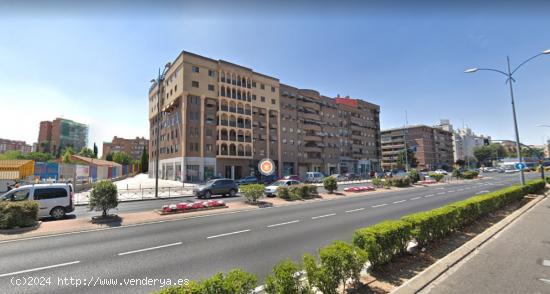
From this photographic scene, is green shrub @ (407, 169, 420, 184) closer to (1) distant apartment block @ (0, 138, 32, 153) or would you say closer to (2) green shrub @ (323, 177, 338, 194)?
(2) green shrub @ (323, 177, 338, 194)

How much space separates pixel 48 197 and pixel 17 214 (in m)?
3.13

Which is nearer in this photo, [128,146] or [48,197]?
[48,197]

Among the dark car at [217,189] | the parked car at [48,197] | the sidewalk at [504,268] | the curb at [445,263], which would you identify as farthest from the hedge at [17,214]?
the sidewalk at [504,268]

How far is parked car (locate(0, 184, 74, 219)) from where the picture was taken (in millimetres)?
13480

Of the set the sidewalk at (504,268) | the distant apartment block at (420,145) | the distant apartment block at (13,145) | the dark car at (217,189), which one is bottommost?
the sidewalk at (504,268)

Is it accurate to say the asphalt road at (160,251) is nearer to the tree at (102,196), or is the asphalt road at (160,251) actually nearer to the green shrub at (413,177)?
→ the tree at (102,196)

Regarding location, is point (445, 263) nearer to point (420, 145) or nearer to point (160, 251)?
point (160, 251)

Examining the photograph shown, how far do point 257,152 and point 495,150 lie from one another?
139 meters

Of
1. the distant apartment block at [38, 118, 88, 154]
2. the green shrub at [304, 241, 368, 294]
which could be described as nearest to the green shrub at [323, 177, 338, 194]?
the green shrub at [304, 241, 368, 294]

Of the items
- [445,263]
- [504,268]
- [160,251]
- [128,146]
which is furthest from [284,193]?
[128,146]

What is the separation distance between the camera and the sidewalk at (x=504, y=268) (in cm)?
504

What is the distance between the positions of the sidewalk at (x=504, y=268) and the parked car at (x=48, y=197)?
18.1 m

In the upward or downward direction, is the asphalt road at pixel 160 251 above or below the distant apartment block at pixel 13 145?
below

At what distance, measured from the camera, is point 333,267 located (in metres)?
4.41
